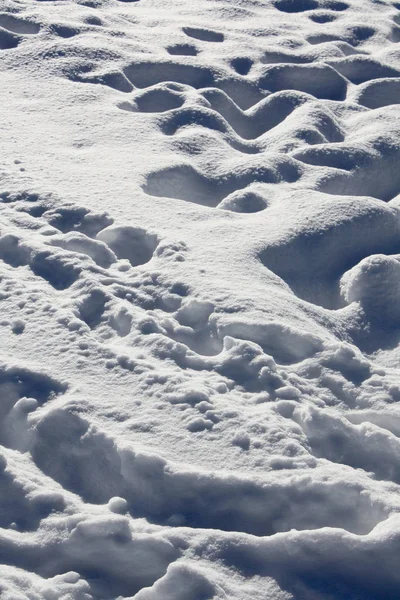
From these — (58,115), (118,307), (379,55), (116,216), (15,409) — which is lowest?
(15,409)

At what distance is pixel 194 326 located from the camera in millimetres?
1777

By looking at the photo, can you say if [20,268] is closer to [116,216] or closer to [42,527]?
[116,216]

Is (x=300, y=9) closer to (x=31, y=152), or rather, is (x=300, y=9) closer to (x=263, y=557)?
(x=31, y=152)

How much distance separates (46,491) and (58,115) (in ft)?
5.64

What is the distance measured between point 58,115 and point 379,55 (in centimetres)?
168

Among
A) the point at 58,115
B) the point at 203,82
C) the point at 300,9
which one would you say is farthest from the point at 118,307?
the point at 300,9

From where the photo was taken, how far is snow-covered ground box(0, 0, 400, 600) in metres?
1.27

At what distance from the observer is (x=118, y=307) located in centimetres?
180

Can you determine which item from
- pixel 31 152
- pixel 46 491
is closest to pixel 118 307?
pixel 46 491

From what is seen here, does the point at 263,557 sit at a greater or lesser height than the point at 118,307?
lesser

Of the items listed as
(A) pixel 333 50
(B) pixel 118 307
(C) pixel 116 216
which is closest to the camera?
(B) pixel 118 307

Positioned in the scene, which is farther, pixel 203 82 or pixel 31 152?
pixel 203 82

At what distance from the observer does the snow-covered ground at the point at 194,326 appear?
1270 millimetres

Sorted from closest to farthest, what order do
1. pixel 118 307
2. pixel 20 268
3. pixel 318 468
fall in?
pixel 318 468 < pixel 118 307 < pixel 20 268
